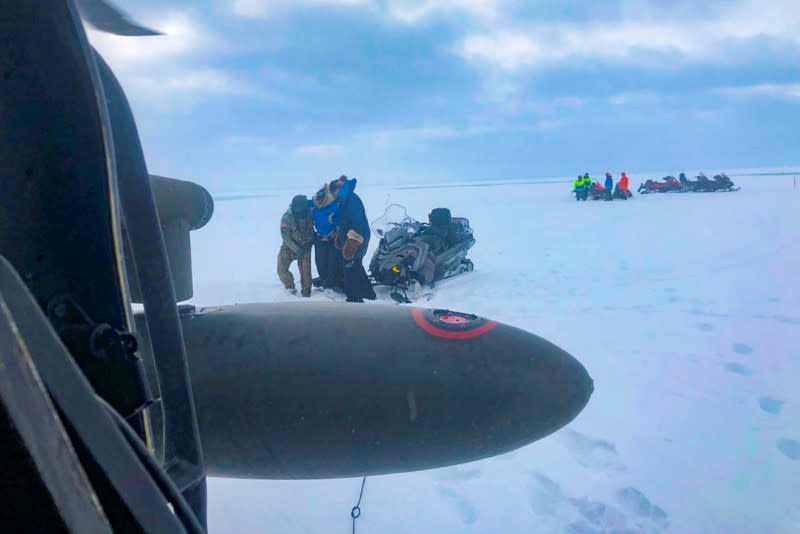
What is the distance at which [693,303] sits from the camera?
21.4 ft

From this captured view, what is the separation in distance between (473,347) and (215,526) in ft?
5.06

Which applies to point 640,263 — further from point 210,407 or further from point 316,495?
point 210,407

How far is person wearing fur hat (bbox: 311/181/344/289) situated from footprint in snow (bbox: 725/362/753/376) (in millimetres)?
4497

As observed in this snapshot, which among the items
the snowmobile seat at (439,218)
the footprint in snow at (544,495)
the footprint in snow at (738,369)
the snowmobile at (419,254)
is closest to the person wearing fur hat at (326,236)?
the snowmobile at (419,254)

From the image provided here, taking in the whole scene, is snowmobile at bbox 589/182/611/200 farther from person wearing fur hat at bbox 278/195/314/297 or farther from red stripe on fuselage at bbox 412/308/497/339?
red stripe on fuselage at bbox 412/308/497/339

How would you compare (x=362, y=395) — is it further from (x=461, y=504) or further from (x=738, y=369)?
(x=738, y=369)

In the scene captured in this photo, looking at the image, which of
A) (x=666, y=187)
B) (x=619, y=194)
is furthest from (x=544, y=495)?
(x=666, y=187)

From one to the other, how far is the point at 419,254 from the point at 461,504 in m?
4.95

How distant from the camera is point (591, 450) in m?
3.27

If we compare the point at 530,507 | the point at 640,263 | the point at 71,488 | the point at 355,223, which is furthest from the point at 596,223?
the point at 71,488

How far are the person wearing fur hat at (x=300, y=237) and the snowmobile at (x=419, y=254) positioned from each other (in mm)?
896

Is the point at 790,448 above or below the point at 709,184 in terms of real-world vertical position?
below

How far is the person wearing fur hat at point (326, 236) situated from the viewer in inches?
276

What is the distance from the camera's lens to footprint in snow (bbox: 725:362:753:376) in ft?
14.0
